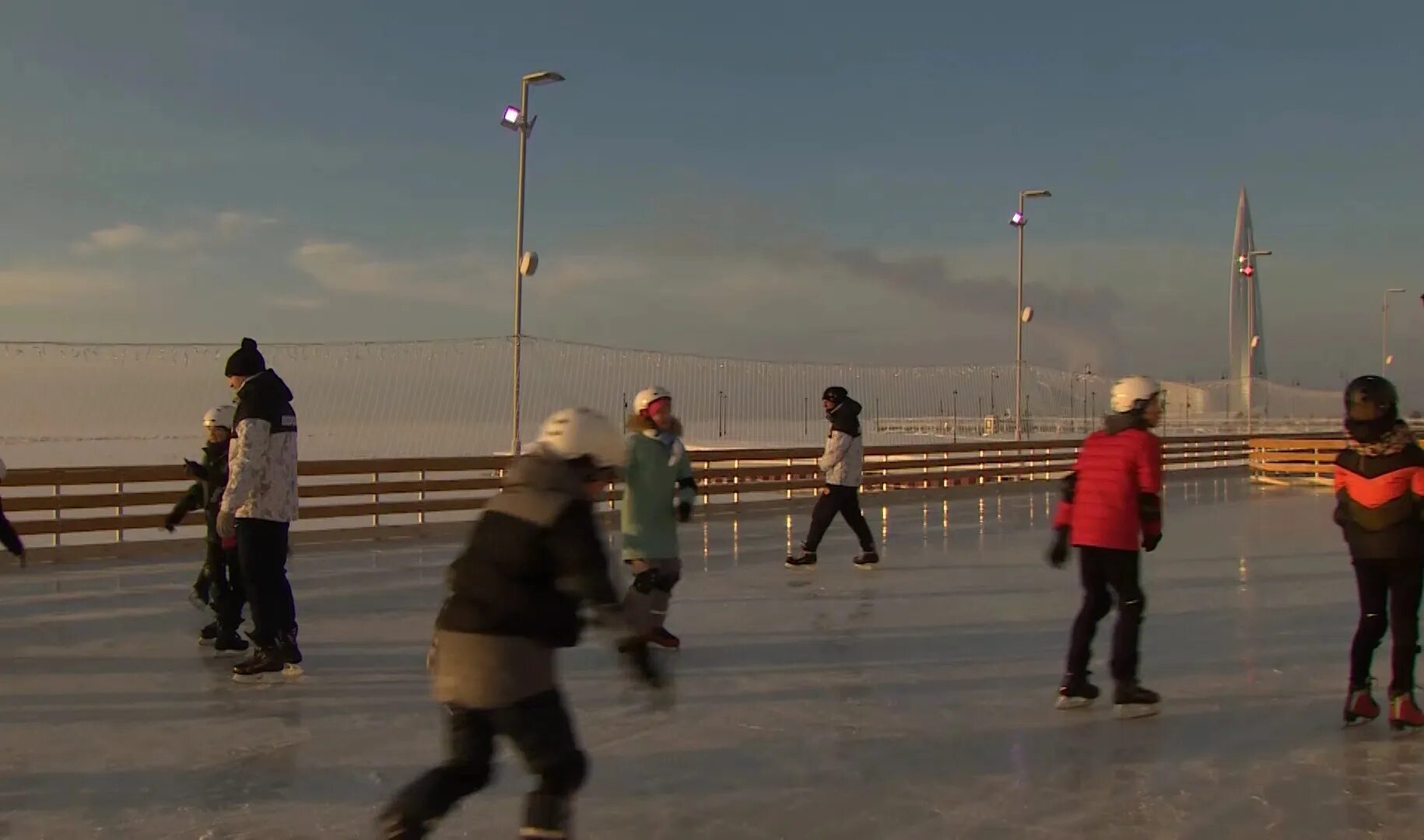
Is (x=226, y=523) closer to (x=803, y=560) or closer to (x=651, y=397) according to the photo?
(x=651, y=397)

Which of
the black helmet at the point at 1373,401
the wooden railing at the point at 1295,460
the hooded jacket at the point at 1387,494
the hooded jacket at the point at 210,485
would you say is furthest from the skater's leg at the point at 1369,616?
the wooden railing at the point at 1295,460

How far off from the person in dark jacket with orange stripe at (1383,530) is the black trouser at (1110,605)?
926mm

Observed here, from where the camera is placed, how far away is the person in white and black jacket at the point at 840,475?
10.6 m

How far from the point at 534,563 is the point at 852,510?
8349mm

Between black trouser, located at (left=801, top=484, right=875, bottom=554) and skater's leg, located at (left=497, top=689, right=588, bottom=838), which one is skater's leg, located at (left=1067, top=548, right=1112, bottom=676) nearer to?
skater's leg, located at (left=497, top=689, right=588, bottom=838)

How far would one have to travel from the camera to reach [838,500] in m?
10.9

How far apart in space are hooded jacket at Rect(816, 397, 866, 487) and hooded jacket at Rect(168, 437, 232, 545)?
18.2 feet

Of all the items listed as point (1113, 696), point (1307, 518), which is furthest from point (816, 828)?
point (1307, 518)

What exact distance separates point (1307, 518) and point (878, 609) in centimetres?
1093

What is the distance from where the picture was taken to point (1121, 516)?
17.2 ft

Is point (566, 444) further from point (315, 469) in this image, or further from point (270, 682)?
point (315, 469)

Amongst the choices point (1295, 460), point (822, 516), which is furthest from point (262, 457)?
point (1295, 460)

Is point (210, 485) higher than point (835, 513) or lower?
higher

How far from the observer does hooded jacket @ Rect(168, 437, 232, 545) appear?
6777mm
